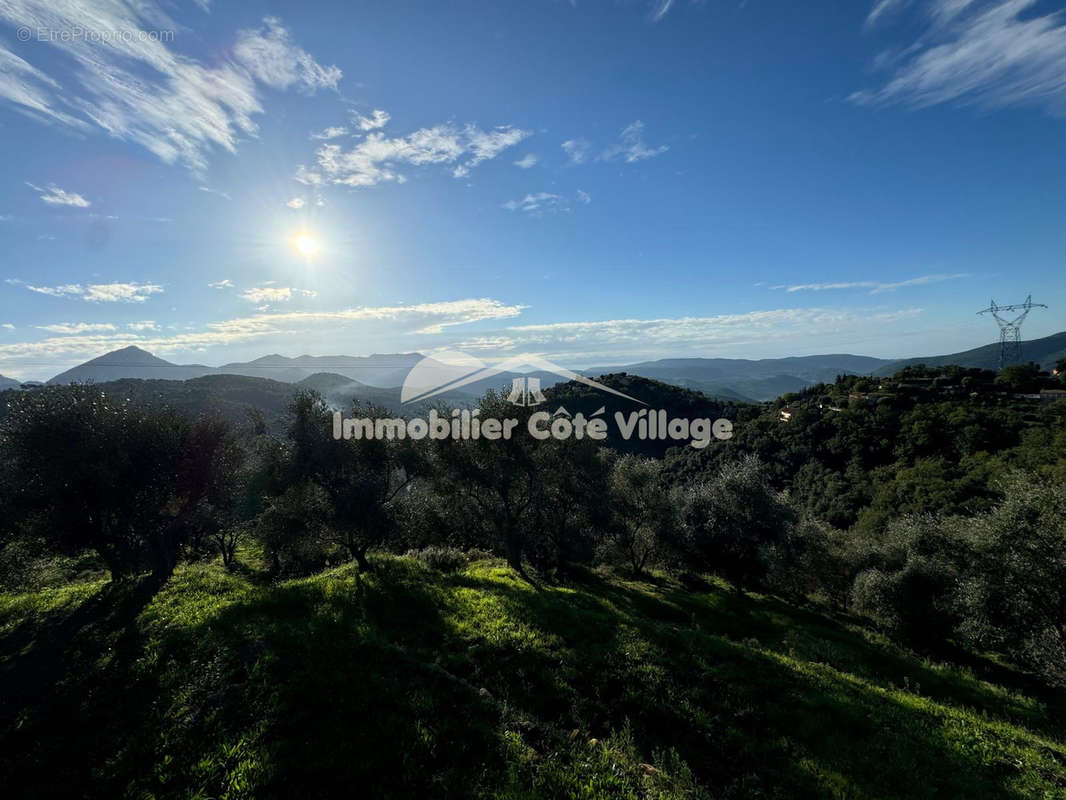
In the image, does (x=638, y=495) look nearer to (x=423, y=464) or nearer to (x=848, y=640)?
(x=848, y=640)

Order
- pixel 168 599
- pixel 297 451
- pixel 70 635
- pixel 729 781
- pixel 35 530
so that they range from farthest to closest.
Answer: pixel 297 451 < pixel 35 530 < pixel 168 599 < pixel 70 635 < pixel 729 781

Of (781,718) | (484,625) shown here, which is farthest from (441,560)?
(781,718)

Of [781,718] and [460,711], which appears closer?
[460,711]

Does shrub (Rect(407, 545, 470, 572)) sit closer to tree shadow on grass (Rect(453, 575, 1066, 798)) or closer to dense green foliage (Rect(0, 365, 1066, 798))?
dense green foliage (Rect(0, 365, 1066, 798))

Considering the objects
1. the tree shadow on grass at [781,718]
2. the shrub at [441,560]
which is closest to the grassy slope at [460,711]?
the tree shadow on grass at [781,718]

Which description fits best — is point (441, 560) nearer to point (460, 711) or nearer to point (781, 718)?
point (460, 711)

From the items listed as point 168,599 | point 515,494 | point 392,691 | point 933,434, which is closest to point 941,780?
point 392,691

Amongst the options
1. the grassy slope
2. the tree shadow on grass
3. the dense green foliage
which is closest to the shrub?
the dense green foliage

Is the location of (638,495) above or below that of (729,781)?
below
